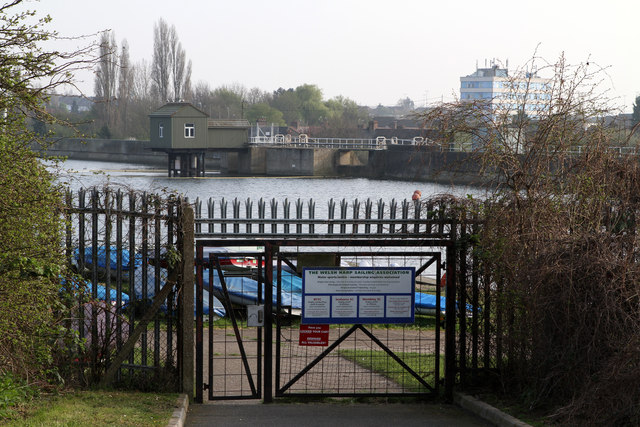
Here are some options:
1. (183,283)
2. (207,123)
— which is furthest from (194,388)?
(207,123)

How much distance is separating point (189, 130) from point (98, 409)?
79.1 metres

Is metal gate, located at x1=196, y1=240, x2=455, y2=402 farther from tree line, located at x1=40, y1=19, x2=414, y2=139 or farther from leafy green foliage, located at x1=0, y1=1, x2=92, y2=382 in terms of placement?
tree line, located at x1=40, y1=19, x2=414, y2=139

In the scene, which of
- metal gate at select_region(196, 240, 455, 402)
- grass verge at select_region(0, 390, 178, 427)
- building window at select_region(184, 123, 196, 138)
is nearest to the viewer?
grass verge at select_region(0, 390, 178, 427)

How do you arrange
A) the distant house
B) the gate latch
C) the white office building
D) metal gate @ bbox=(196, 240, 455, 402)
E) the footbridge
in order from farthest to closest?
the footbridge
the distant house
the white office building
the gate latch
metal gate @ bbox=(196, 240, 455, 402)

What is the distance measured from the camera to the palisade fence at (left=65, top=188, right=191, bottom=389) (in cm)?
831

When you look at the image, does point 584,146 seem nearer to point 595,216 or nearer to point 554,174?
point 554,174

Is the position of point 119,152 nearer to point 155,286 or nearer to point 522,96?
point 522,96

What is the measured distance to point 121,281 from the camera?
27.6 feet

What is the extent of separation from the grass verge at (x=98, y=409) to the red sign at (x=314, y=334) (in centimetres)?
158

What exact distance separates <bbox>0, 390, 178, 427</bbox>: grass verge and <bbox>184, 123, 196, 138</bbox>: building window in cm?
7774

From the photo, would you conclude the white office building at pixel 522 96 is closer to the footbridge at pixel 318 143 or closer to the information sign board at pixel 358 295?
the information sign board at pixel 358 295

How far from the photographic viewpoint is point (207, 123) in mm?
86875

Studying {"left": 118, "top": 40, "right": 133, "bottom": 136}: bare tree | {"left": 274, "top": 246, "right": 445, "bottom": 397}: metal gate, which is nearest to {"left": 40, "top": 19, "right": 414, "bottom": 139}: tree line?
{"left": 118, "top": 40, "right": 133, "bottom": 136}: bare tree

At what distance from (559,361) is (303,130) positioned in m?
125
